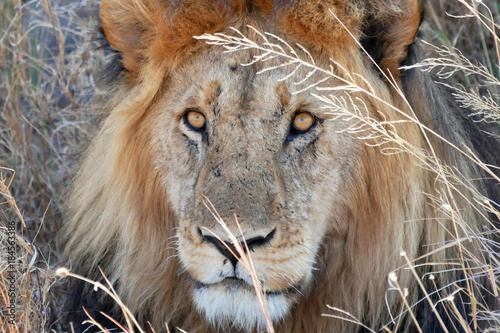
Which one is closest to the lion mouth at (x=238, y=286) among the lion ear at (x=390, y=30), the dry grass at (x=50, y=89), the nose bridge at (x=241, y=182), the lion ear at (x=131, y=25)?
the nose bridge at (x=241, y=182)

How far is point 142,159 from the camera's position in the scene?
3246 millimetres

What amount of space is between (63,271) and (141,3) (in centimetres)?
128

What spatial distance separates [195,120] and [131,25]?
0.52 metres

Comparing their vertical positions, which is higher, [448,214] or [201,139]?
[201,139]

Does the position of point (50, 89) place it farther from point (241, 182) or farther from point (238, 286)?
point (238, 286)

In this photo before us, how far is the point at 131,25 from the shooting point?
124 inches

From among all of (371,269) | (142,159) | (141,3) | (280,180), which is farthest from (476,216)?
(141,3)

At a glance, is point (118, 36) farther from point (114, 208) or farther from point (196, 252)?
point (196, 252)

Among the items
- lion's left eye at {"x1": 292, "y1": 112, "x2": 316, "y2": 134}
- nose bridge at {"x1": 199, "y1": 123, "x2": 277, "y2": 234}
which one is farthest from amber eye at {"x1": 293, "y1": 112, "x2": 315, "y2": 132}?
nose bridge at {"x1": 199, "y1": 123, "x2": 277, "y2": 234}

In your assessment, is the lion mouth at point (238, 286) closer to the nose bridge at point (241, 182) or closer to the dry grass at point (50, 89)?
the nose bridge at point (241, 182)

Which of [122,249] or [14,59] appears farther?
[14,59]

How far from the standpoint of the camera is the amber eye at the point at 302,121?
9.64 ft

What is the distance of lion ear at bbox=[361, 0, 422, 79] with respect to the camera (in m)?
2.83

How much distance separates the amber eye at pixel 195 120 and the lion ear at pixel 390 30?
74 cm
